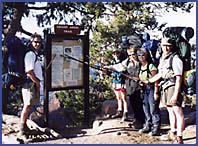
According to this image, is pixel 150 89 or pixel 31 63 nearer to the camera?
pixel 31 63

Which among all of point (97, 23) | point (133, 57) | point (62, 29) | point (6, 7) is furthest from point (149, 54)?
point (6, 7)

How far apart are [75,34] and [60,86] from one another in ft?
2.57

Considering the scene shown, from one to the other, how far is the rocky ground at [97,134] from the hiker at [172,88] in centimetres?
13

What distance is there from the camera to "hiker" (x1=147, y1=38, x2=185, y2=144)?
259 inches

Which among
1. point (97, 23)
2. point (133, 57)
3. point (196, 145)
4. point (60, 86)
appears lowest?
point (196, 145)

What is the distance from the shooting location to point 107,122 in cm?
688

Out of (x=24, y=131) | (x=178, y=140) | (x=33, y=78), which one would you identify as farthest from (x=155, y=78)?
(x=24, y=131)

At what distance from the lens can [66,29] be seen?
6.62m

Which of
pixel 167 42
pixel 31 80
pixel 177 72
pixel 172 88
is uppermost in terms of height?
pixel 167 42

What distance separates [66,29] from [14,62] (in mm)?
874

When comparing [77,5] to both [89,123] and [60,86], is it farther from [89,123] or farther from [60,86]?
[89,123]

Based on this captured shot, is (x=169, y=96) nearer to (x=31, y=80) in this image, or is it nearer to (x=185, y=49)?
(x=185, y=49)

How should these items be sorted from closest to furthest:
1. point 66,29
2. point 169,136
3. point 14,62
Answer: point 14,62
point 66,29
point 169,136

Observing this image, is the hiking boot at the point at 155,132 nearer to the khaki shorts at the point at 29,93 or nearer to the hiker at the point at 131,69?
the hiker at the point at 131,69
